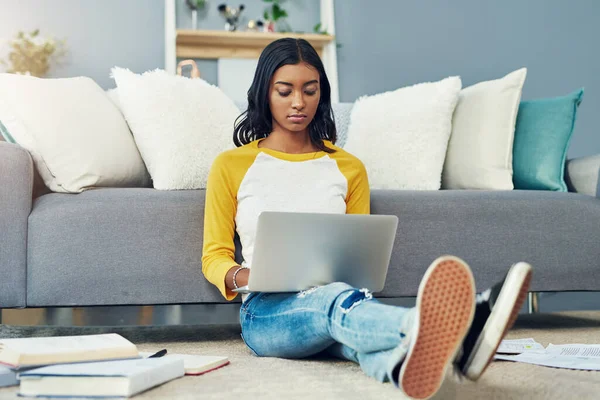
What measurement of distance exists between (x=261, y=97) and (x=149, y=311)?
0.70m

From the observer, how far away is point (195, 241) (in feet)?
6.35

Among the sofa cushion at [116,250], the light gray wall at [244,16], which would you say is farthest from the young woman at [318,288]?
the light gray wall at [244,16]

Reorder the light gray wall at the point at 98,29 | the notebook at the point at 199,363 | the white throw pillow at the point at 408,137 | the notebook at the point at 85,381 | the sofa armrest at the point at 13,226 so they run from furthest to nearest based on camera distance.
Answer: the light gray wall at the point at 98,29, the white throw pillow at the point at 408,137, the sofa armrest at the point at 13,226, the notebook at the point at 199,363, the notebook at the point at 85,381

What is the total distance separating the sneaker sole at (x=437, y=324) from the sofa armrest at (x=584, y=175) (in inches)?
56.7

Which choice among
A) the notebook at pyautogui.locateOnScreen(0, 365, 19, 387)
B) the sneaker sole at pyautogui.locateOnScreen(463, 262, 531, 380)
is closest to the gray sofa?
the notebook at pyautogui.locateOnScreen(0, 365, 19, 387)

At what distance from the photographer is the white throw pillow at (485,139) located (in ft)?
7.79

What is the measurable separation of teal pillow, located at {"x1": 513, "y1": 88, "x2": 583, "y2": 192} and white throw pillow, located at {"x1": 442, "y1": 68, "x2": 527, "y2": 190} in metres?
0.07

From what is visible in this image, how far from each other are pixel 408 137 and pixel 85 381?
149 centimetres

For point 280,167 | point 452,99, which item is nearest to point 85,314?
point 280,167

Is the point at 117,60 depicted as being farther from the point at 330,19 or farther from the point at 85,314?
the point at 85,314

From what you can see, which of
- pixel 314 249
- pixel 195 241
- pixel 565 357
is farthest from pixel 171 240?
pixel 565 357

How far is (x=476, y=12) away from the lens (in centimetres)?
475

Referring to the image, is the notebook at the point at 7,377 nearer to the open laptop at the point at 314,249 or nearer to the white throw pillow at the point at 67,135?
the open laptop at the point at 314,249

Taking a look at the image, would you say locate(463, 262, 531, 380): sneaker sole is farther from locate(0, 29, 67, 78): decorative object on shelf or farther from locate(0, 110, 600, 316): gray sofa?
locate(0, 29, 67, 78): decorative object on shelf
